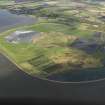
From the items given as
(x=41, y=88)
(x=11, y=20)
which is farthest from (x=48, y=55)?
(x=11, y=20)

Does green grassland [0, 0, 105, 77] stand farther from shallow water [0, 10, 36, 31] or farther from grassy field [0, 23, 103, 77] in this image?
shallow water [0, 10, 36, 31]

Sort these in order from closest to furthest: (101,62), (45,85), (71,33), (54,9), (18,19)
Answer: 1. (45,85)
2. (101,62)
3. (71,33)
4. (18,19)
5. (54,9)

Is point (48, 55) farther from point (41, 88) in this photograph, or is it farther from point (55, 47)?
point (41, 88)

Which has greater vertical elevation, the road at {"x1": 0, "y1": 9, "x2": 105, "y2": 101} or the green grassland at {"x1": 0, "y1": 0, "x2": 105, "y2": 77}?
the green grassland at {"x1": 0, "y1": 0, "x2": 105, "y2": 77}

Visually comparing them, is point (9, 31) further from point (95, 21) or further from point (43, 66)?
point (95, 21)

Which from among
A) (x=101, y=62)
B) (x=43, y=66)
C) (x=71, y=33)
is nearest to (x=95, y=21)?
(x=71, y=33)

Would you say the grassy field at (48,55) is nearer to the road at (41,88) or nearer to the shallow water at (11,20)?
the road at (41,88)

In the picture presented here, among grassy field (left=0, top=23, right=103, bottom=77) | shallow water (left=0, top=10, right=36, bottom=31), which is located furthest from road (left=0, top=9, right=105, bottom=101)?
shallow water (left=0, top=10, right=36, bottom=31)

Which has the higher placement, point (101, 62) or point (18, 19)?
point (18, 19)

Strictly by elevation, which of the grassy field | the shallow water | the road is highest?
the shallow water

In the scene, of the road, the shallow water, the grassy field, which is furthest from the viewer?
the shallow water

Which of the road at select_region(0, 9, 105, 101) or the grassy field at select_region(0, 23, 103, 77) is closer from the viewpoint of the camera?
the road at select_region(0, 9, 105, 101)
